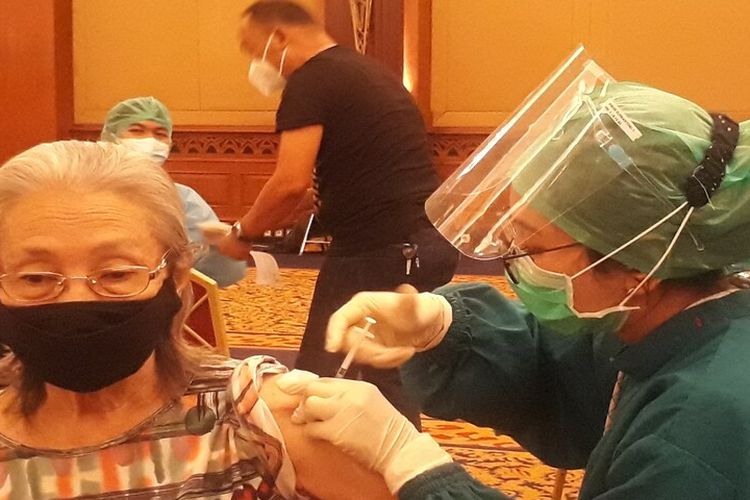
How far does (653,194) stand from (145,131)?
2.67 m

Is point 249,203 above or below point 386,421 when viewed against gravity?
below

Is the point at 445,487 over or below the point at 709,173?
below

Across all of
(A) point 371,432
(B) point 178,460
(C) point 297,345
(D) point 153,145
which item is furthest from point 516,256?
(C) point 297,345

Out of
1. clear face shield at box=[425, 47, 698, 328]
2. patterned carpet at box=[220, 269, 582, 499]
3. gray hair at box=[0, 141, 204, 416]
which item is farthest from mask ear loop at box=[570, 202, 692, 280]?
patterned carpet at box=[220, 269, 582, 499]

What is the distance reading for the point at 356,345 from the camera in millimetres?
1397

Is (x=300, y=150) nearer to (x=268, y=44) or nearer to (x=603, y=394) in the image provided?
(x=268, y=44)

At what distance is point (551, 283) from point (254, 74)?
6.40ft

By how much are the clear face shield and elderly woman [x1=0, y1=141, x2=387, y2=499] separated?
350mm

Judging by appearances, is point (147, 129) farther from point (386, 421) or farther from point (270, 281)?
point (386, 421)

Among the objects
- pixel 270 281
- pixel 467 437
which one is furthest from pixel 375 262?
pixel 467 437

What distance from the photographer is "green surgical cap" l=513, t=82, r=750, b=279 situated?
4.03ft

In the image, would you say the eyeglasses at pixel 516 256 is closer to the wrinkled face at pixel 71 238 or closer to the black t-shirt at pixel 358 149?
the wrinkled face at pixel 71 238

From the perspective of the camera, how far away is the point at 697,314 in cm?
126

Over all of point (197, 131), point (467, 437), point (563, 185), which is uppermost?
point (563, 185)
